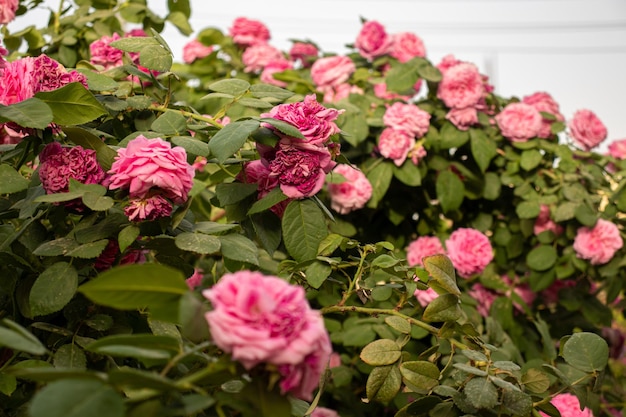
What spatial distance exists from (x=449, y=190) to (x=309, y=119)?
0.78 meters

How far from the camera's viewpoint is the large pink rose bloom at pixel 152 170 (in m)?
0.66

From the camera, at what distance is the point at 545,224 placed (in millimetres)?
1596

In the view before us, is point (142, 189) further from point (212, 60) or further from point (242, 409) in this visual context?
point (212, 60)

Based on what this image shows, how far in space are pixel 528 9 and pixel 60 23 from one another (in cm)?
460

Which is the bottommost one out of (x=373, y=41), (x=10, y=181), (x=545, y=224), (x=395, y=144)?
(x=545, y=224)

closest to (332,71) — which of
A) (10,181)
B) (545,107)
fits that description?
(545,107)

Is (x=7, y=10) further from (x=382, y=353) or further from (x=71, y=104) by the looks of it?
(x=382, y=353)

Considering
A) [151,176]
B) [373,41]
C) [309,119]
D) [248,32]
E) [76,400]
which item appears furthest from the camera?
[248,32]

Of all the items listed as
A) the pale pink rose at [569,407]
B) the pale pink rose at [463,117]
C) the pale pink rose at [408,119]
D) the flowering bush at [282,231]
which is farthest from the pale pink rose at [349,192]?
the pale pink rose at [569,407]

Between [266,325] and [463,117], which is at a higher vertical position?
[266,325]

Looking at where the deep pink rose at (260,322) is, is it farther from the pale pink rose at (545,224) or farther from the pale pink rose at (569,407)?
the pale pink rose at (545,224)

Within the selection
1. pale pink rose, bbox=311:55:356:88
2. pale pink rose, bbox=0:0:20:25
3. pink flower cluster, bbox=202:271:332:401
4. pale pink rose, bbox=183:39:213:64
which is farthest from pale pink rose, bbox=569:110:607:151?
pink flower cluster, bbox=202:271:332:401

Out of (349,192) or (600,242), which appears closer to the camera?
(349,192)

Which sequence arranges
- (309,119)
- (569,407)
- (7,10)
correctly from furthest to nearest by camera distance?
(7,10)
(569,407)
(309,119)
